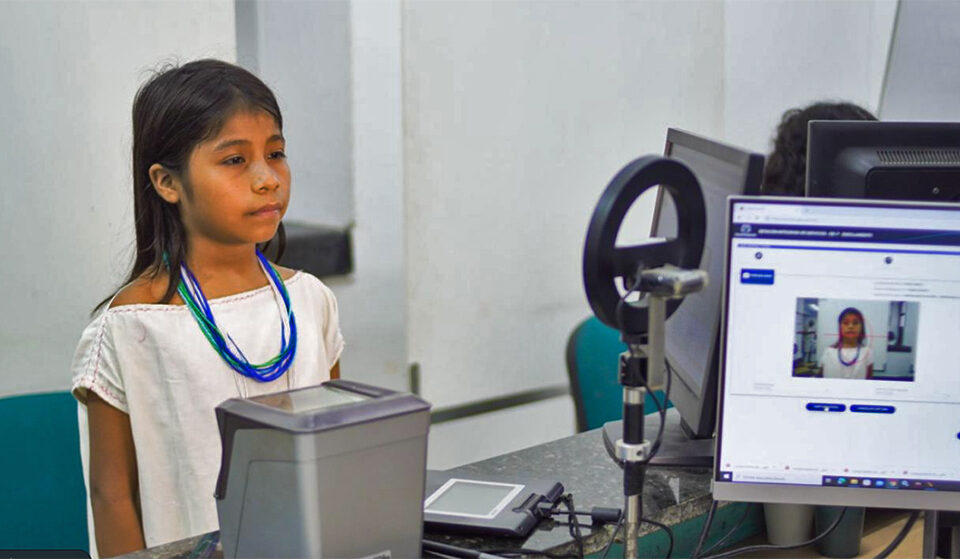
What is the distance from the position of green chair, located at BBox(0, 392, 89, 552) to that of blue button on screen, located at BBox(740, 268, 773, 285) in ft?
4.00

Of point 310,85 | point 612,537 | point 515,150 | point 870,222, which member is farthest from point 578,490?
point 515,150

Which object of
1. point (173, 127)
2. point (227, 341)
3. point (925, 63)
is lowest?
point (227, 341)

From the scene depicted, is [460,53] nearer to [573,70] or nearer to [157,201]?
[573,70]

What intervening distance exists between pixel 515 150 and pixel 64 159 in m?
1.26

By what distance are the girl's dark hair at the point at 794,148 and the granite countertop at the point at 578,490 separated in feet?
3.74

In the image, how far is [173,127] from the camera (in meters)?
1.66

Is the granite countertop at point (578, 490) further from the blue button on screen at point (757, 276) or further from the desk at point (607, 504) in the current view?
the blue button on screen at point (757, 276)

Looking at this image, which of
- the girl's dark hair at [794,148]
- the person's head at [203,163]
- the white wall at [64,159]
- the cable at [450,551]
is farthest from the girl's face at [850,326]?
the white wall at [64,159]

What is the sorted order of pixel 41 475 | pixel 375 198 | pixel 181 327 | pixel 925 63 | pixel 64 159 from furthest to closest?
pixel 925 63
pixel 375 198
pixel 64 159
pixel 41 475
pixel 181 327

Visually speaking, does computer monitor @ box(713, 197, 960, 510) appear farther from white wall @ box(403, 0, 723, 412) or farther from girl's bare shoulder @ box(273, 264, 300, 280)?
white wall @ box(403, 0, 723, 412)

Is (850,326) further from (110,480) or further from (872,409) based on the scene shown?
(110,480)

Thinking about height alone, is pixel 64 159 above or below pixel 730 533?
above

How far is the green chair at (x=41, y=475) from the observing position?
180 cm

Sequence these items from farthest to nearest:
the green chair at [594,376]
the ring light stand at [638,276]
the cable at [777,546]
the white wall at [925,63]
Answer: the white wall at [925,63] < the green chair at [594,376] < the cable at [777,546] < the ring light stand at [638,276]
